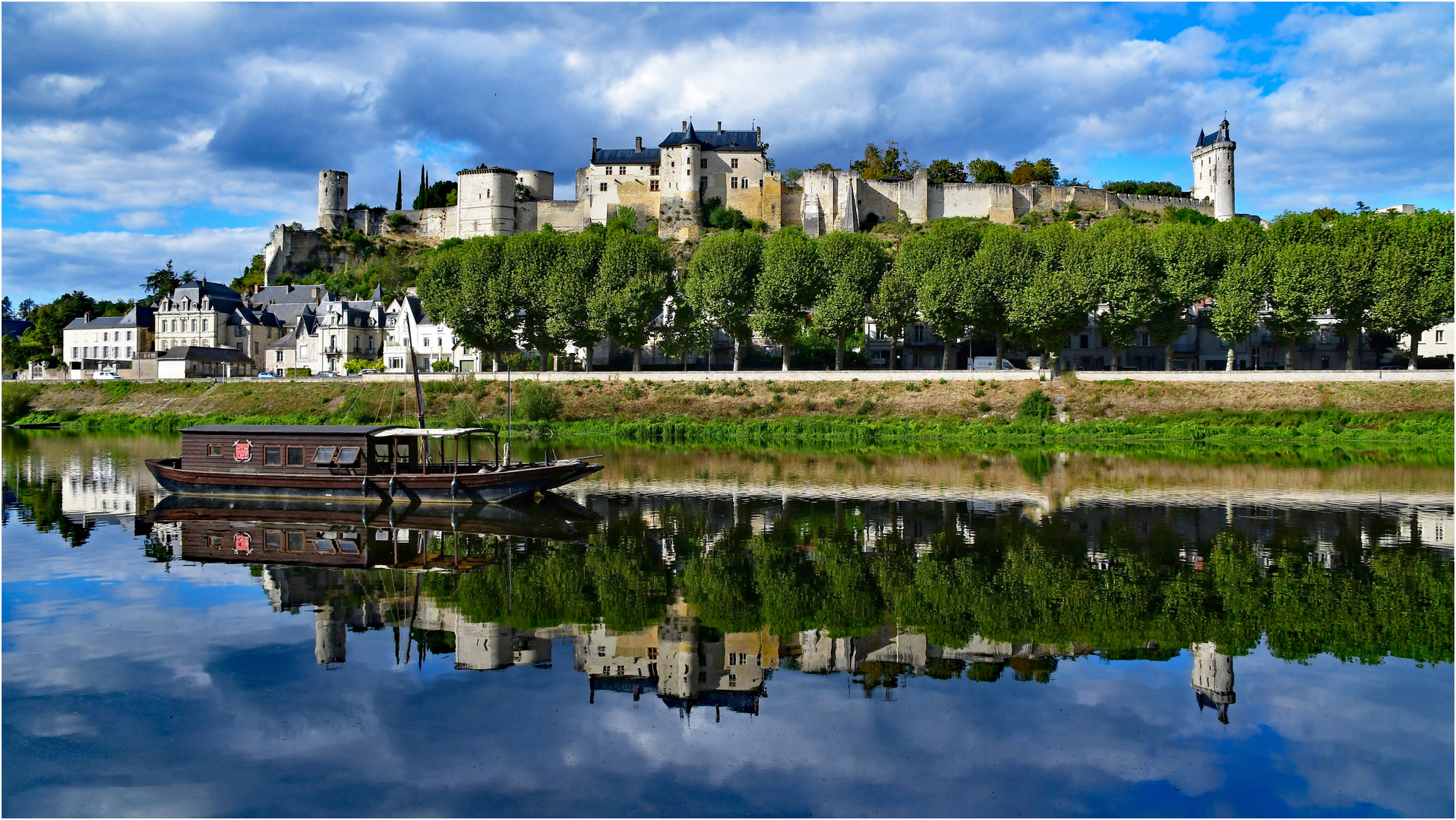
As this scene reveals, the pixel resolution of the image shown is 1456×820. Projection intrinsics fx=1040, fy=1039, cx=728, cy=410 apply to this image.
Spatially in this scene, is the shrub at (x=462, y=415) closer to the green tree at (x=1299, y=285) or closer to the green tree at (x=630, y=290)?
the green tree at (x=630, y=290)

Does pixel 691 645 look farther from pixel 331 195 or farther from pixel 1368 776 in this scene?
pixel 331 195

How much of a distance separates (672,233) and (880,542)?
80.7 meters

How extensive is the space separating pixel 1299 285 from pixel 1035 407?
15110 mm

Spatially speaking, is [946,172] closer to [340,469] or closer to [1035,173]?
[1035,173]

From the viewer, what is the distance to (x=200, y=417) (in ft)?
200

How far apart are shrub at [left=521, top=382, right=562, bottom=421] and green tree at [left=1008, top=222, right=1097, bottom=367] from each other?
25575 mm

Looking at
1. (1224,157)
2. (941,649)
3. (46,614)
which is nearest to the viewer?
(941,649)

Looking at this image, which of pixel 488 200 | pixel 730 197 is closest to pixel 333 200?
pixel 488 200

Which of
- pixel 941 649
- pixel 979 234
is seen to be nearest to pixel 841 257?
pixel 979 234

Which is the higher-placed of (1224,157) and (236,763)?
(1224,157)

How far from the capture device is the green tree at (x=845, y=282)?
6053 centimetres

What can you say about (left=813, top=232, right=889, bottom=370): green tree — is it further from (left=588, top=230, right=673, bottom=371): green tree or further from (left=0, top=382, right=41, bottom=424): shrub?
(left=0, top=382, right=41, bottom=424): shrub

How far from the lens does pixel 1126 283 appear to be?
56.2m

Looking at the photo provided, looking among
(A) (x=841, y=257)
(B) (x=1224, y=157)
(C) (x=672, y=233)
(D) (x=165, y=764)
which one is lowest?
(D) (x=165, y=764)
